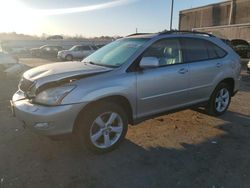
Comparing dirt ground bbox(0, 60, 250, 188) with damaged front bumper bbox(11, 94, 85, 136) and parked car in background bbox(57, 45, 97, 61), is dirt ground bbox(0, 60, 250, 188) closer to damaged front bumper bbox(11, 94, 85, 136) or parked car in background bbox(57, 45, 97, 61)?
damaged front bumper bbox(11, 94, 85, 136)

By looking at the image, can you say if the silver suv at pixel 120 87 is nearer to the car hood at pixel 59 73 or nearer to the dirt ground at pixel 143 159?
the car hood at pixel 59 73

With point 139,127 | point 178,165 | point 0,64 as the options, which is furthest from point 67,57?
point 178,165

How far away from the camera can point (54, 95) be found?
11.4 feet

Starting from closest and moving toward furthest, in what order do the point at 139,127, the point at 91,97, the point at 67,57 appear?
the point at 91,97, the point at 139,127, the point at 67,57

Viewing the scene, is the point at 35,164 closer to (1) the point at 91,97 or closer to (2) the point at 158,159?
(1) the point at 91,97

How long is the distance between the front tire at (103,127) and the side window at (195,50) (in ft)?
5.93

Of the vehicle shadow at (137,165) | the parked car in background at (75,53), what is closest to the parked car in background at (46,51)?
the parked car in background at (75,53)

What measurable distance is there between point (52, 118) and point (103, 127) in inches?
32.7

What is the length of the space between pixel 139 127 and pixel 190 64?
1569 mm

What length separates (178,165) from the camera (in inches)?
145

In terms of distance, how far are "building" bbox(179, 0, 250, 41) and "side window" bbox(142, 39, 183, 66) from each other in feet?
94.9

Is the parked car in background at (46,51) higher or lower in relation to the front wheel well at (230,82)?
lower

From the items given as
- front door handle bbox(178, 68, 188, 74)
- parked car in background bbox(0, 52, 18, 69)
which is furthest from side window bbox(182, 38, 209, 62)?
parked car in background bbox(0, 52, 18, 69)

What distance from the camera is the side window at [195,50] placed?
489 cm
